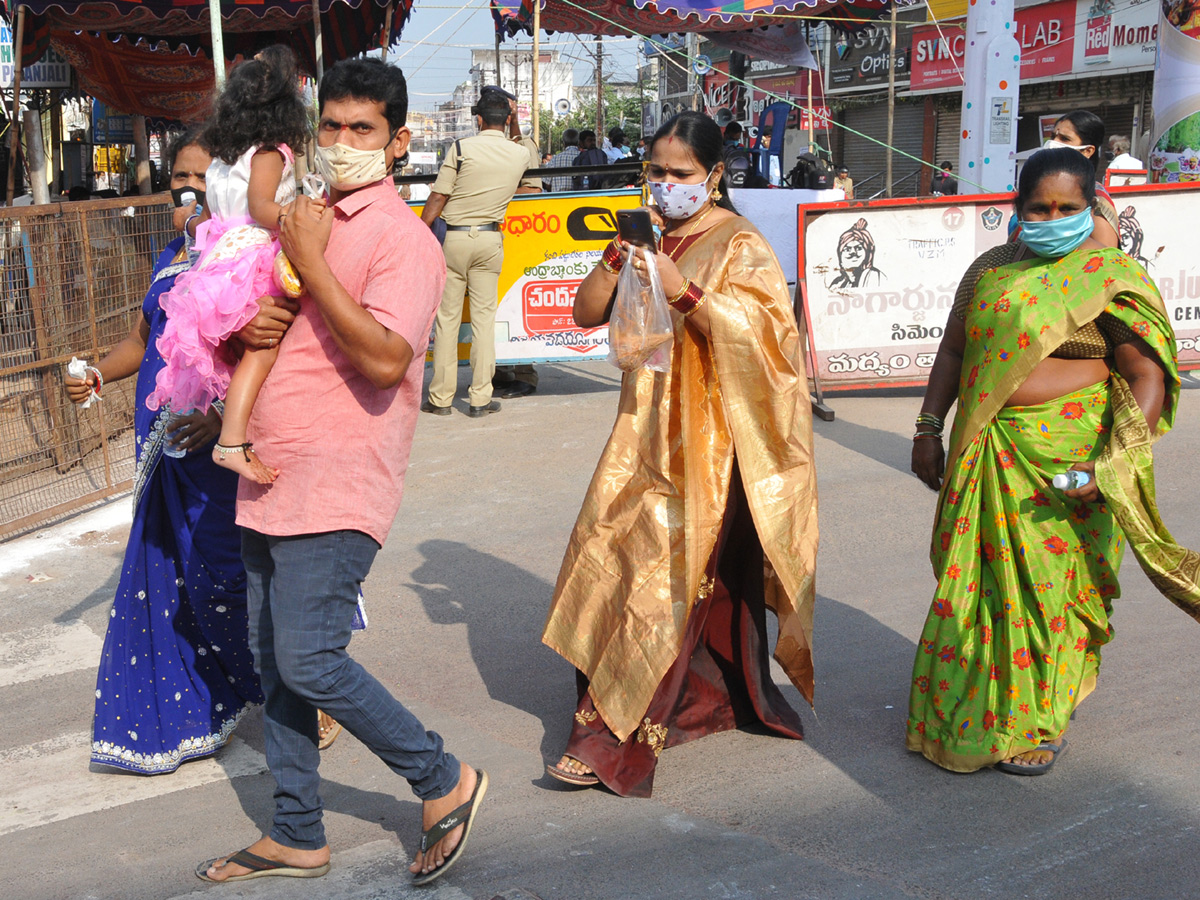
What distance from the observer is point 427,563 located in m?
5.47

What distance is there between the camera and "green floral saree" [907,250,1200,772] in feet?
10.5

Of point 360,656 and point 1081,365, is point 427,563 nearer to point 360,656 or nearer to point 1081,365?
point 360,656

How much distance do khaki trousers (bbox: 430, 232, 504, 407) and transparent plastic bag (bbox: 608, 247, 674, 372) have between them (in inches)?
202

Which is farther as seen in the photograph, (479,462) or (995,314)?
(479,462)

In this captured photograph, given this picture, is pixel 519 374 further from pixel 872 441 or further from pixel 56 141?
pixel 56 141

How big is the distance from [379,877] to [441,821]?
0.71 ft

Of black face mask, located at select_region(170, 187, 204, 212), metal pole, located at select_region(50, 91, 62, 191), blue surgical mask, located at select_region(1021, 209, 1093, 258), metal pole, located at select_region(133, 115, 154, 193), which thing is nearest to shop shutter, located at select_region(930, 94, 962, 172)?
metal pole, located at select_region(50, 91, 62, 191)

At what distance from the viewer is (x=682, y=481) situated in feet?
10.8

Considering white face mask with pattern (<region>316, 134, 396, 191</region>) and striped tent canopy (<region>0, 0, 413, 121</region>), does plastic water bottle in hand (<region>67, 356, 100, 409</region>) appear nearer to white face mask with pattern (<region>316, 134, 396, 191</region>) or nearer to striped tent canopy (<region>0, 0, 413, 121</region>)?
white face mask with pattern (<region>316, 134, 396, 191</region>)

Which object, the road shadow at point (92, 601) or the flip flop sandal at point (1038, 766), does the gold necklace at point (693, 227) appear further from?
the road shadow at point (92, 601)

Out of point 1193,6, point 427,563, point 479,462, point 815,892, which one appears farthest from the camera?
point 1193,6

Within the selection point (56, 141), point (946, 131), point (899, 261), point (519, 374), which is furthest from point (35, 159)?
point (946, 131)

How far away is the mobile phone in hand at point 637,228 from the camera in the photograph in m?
2.98

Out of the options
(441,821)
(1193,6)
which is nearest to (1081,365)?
(441,821)
